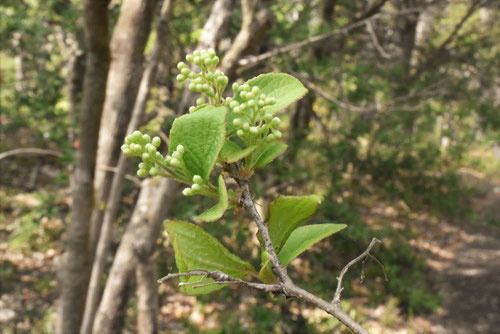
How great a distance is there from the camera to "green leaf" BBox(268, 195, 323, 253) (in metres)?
0.45

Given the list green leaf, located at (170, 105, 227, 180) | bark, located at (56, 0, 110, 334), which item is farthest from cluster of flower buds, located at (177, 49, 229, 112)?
bark, located at (56, 0, 110, 334)

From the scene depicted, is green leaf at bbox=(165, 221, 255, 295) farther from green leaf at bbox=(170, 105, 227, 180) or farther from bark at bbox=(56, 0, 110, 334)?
bark at bbox=(56, 0, 110, 334)

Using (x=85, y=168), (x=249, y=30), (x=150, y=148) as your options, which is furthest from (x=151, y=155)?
(x=249, y=30)

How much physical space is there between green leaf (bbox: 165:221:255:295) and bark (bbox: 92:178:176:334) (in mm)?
1949

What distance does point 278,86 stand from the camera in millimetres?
493

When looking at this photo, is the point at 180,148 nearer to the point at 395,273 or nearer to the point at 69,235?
the point at 69,235

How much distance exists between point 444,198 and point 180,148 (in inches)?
170

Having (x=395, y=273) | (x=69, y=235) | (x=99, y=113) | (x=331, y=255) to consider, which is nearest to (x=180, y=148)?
(x=99, y=113)

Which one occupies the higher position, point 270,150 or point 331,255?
point 270,150

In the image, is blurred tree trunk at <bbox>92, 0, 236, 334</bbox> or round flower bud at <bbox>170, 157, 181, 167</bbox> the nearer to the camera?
round flower bud at <bbox>170, 157, 181, 167</bbox>

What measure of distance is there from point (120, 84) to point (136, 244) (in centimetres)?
94

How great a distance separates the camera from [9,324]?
478 centimetres

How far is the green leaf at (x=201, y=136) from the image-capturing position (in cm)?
43

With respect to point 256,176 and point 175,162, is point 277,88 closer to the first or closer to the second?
point 175,162
